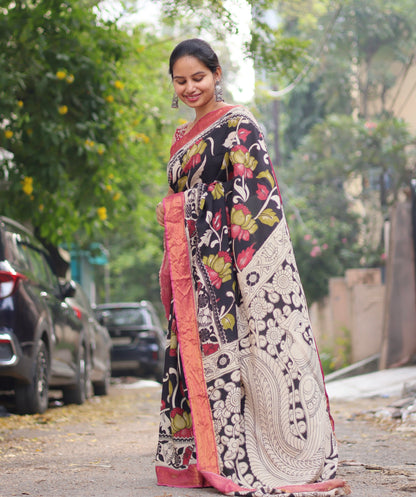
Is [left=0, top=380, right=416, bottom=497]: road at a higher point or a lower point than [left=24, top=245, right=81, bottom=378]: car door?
lower

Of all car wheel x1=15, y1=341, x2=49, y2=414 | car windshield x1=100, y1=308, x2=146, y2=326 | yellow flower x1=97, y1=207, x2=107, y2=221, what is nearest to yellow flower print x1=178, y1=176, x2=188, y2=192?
car wheel x1=15, y1=341, x2=49, y2=414

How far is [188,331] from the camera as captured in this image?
13.8ft

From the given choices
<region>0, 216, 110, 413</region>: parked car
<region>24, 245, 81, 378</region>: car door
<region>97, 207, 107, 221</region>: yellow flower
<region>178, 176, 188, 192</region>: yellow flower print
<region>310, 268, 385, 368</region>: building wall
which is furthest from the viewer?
<region>310, 268, 385, 368</region>: building wall

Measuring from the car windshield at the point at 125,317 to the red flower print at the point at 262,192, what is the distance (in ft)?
41.3

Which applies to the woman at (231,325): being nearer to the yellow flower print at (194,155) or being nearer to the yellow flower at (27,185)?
the yellow flower print at (194,155)

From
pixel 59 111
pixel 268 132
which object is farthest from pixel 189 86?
pixel 268 132

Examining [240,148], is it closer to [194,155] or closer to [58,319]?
[194,155]

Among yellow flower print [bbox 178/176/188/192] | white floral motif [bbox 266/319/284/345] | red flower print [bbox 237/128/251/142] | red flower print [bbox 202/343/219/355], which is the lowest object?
red flower print [bbox 202/343/219/355]

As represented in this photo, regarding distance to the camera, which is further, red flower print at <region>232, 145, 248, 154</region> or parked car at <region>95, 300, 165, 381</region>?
parked car at <region>95, 300, 165, 381</region>

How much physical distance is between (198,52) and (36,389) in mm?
4656

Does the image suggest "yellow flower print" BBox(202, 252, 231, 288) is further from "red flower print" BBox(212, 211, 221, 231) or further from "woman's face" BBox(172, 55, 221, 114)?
"woman's face" BBox(172, 55, 221, 114)

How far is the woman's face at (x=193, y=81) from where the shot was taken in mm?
4293

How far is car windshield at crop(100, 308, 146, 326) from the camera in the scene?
16703 mm

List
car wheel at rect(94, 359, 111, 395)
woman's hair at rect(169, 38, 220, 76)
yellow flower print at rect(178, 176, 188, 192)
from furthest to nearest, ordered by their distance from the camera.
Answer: car wheel at rect(94, 359, 111, 395) < yellow flower print at rect(178, 176, 188, 192) < woman's hair at rect(169, 38, 220, 76)
